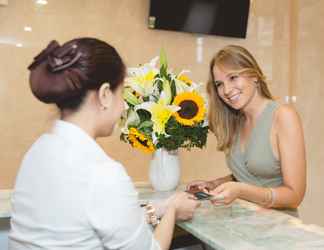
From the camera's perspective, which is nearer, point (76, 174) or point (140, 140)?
point (76, 174)

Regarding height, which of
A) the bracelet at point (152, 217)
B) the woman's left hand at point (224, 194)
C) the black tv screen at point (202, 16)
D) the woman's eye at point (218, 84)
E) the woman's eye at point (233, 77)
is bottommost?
the bracelet at point (152, 217)

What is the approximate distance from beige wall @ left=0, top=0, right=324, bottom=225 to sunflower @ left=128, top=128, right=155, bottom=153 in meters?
0.82

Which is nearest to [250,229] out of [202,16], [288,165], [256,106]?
[288,165]

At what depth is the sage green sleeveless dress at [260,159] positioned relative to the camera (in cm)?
146

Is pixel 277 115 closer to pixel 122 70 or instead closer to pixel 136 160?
pixel 122 70

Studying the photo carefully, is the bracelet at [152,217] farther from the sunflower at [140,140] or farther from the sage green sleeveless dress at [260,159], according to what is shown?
the sage green sleeveless dress at [260,159]

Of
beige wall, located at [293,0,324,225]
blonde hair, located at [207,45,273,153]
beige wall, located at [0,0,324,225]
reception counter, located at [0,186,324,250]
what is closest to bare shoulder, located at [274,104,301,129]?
blonde hair, located at [207,45,273,153]

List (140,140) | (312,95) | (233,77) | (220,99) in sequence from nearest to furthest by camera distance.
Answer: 1. (140,140)
2. (233,77)
3. (220,99)
4. (312,95)

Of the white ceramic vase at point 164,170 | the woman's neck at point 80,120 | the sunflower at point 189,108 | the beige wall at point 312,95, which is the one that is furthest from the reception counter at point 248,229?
the beige wall at point 312,95

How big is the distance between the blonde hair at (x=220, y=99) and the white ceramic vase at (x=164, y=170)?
0.30 meters

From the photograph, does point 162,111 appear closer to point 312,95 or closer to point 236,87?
point 236,87

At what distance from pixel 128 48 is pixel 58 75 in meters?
1.70

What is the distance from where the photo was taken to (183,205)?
1.04 meters

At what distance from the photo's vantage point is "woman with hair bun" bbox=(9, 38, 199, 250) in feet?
2.43
